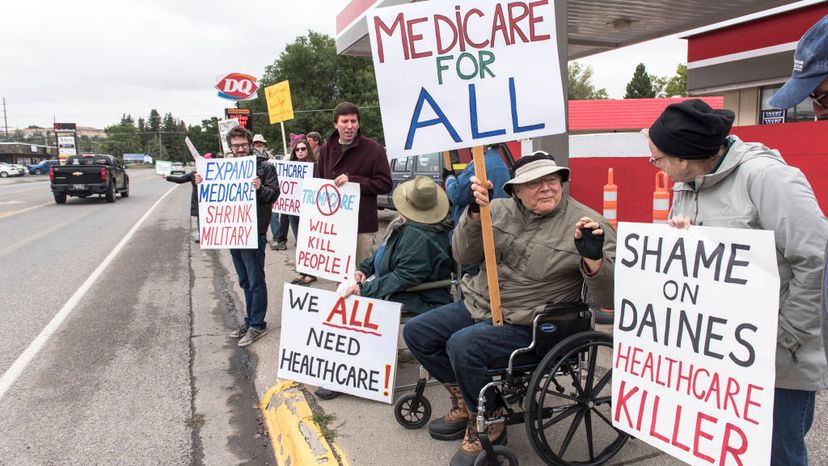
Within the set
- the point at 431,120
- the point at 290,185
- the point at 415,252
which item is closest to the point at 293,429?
the point at 415,252

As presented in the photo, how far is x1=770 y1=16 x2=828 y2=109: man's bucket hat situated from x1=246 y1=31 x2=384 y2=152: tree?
173 ft

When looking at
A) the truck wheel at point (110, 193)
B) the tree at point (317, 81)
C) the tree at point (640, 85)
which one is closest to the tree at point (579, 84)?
the tree at point (640, 85)

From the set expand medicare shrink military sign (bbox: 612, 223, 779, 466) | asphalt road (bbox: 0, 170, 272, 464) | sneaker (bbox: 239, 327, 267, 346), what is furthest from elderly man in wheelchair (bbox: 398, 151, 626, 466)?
sneaker (bbox: 239, 327, 267, 346)

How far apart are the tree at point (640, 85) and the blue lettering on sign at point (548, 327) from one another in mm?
64216

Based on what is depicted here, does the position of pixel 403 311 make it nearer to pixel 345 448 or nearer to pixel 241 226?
pixel 345 448

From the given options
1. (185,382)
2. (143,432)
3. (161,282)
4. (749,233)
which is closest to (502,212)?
(749,233)

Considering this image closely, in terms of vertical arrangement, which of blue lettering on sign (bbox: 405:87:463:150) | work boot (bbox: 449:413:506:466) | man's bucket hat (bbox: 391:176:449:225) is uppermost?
blue lettering on sign (bbox: 405:87:463:150)

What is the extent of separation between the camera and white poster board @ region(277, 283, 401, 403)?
3715 millimetres

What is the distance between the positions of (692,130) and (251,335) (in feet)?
13.9

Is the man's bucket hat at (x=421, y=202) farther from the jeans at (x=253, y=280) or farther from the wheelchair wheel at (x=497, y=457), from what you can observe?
the jeans at (x=253, y=280)

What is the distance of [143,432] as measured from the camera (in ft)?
12.0

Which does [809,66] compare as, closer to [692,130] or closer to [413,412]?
[692,130]

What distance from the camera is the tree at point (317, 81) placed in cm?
5447

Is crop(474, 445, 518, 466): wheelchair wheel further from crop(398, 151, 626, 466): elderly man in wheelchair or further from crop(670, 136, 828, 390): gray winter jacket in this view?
crop(670, 136, 828, 390): gray winter jacket
